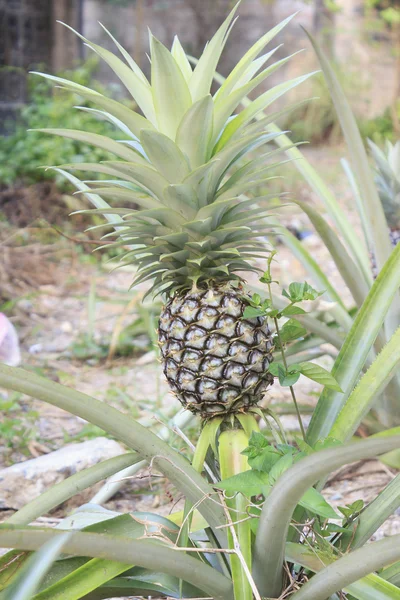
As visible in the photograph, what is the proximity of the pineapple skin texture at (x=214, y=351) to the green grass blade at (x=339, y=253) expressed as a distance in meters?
0.33

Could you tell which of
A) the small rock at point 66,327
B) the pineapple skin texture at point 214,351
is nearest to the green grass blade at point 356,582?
the pineapple skin texture at point 214,351

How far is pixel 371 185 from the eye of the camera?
4.32 feet

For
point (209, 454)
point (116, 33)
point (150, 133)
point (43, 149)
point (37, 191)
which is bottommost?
point (209, 454)

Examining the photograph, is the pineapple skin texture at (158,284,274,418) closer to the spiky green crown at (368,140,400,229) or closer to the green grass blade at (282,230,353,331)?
the green grass blade at (282,230,353,331)

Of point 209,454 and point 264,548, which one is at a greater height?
point 209,454

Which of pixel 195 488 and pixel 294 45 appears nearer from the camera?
pixel 195 488

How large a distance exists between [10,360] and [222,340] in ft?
3.93

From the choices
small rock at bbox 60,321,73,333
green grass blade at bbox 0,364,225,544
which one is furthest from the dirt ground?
green grass blade at bbox 0,364,225,544

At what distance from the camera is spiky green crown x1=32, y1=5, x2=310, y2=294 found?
0.86m

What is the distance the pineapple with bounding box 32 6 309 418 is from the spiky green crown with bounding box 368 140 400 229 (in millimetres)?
730

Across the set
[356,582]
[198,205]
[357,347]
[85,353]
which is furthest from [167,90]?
[85,353]

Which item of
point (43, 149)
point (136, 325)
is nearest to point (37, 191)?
point (43, 149)

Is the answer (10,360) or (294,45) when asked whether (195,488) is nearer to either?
(10,360)

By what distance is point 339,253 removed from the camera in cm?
130
